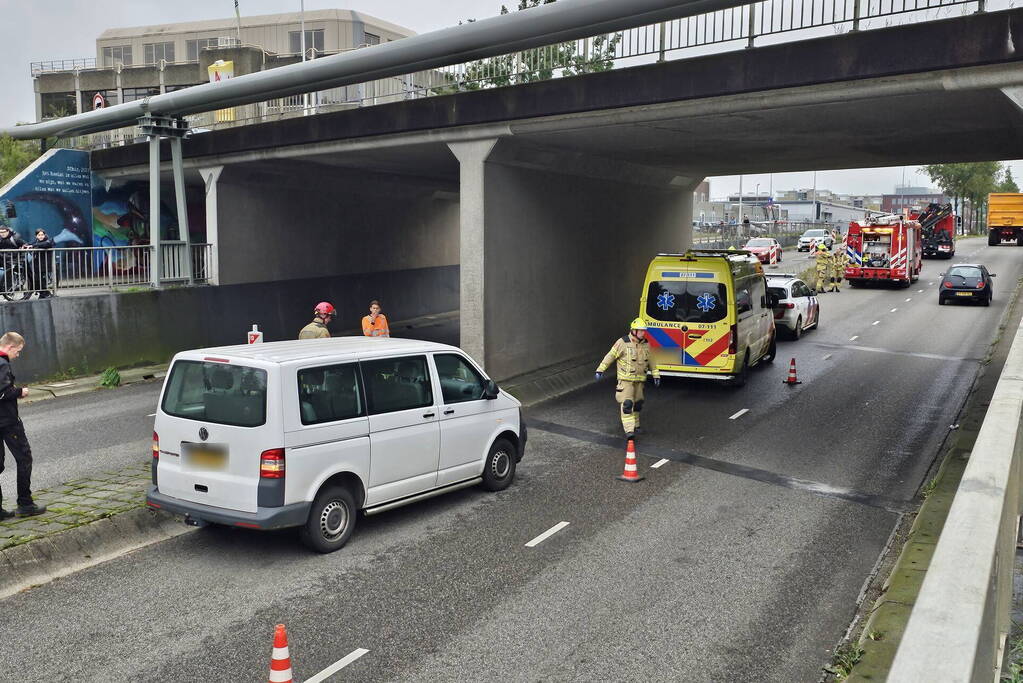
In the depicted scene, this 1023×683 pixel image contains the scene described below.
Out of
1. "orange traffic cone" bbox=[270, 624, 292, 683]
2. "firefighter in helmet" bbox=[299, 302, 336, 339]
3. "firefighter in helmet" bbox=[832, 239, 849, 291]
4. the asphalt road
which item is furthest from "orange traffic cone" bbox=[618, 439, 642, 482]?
"firefighter in helmet" bbox=[832, 239, 849, 291]

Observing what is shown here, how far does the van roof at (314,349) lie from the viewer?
797cm

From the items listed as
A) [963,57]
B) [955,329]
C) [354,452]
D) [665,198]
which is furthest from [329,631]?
[955,329]

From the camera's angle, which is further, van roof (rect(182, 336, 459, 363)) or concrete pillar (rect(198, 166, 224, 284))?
concrete pillar (rect(198, 166, 224, 284))

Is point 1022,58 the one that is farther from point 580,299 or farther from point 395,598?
point 580,299

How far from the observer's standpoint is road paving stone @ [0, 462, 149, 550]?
791 centimetres

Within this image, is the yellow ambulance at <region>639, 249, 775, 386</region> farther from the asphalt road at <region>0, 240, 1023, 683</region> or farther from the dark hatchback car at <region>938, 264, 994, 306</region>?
the dark hatchback car at <region>938, 264, 994, 306</region>

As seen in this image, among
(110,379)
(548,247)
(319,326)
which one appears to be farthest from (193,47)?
(319,326)

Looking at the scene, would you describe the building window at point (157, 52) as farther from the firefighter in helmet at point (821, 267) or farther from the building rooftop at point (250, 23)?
the firefighter in helmet at point (821, 267)

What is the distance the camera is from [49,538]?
775 centimetres

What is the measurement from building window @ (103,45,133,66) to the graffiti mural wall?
55270 mm

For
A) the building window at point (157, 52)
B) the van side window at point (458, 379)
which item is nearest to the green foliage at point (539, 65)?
the van side window at point (458, 379)

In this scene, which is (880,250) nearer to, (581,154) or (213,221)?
(581,154)

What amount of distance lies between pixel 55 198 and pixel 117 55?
5762 centimetres

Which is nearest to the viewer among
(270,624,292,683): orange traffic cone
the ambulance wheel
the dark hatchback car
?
(270,624,292,683): orange traffic cone
